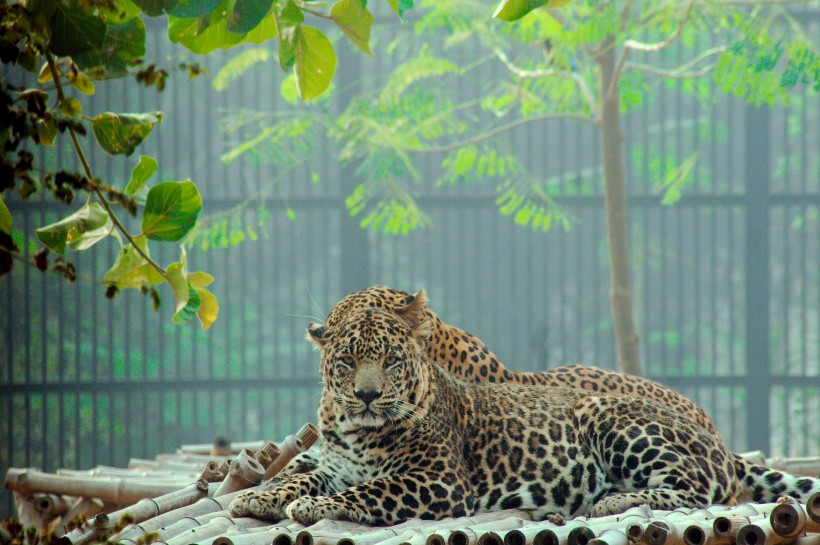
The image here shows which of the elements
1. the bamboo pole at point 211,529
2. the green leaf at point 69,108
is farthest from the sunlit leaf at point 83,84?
the bamboo pole at point 211,529

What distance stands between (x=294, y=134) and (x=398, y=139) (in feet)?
3.40

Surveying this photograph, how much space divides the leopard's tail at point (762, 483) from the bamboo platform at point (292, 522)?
69cm

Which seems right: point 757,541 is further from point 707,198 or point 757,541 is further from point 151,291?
point 707,198

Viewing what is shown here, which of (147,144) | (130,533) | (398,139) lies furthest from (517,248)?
(130,533)

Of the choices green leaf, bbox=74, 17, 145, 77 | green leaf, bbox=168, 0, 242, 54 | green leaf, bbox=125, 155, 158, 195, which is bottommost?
green leaf, bbox=125, 155, 158, 195

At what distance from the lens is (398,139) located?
8875mm

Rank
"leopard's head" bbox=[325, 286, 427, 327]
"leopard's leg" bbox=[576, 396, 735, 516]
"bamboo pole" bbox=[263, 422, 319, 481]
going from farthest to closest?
1. "bamboo pole" bbox=[263, 422, 319, 481]
2. "leopard's head" bbox=[325, 286, 427, 327]
3. "leopard's leg" bbox=[576, 396, 735, 516]

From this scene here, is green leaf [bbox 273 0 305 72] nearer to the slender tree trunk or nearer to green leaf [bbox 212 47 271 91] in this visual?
the slender tree trunk

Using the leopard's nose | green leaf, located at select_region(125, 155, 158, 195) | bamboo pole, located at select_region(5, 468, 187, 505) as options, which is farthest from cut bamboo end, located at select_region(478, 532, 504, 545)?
bamboo pole, located at select_region(5, 468, 187, 505)

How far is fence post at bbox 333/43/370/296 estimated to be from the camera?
1022 centimetres

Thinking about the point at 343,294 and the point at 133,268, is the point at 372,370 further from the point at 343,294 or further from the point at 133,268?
the point at 343,294

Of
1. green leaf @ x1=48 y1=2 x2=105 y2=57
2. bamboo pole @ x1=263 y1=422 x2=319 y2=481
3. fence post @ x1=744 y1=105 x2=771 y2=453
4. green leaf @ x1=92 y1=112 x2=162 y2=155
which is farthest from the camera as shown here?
fence post @ x1=744 y1=105 x2=771 y2=453

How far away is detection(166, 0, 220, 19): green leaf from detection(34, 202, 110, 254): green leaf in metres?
0.46

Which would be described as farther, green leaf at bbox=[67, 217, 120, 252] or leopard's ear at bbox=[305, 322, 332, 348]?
leopard's ear at bbox=[305, 322, 332, 348]
